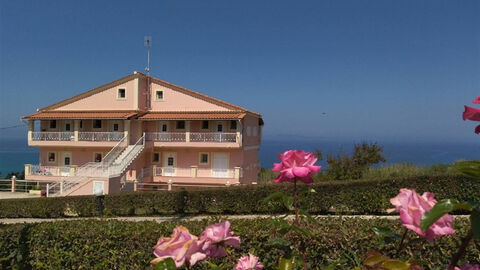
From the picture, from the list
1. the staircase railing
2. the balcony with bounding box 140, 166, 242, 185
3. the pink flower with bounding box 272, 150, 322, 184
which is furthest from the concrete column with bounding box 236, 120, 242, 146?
the pink flower with bounding box 272, 150, 322, 184

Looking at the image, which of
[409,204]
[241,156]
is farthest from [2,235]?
[241,156]

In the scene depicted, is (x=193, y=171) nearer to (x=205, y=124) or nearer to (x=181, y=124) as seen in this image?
(x=205, y=124)

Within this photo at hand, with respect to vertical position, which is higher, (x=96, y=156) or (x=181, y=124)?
(x=181, y=124)

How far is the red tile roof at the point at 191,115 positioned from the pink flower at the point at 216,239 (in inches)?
900

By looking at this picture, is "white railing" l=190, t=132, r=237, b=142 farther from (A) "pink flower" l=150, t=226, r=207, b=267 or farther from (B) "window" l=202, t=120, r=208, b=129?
(A) "pink flower" l=150, t=226, r=207, b=267

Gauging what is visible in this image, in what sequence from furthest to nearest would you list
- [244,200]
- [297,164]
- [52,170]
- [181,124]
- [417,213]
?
[181,124] → [52,170] → [244,200] → [297,164] → [417,213]

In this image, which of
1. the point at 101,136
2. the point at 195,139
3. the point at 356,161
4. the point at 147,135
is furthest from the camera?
the point at 147,135

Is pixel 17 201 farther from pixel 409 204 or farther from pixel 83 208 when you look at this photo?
pixel 409 204

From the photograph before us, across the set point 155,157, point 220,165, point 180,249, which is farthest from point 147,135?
point 180,249

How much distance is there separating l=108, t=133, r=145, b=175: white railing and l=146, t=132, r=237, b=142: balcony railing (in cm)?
107

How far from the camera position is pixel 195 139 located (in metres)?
25.7

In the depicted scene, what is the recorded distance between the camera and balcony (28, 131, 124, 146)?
26.0 m

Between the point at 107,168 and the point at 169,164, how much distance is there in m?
5.61

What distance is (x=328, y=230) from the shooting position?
448 centimetres
